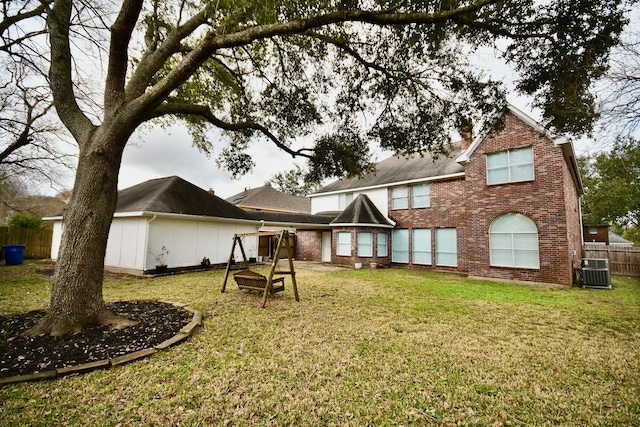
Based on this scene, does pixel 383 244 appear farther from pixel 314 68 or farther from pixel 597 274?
pixel 314 68

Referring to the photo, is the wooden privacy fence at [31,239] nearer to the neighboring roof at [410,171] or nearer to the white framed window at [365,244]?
the neighboring roof at [410,171]

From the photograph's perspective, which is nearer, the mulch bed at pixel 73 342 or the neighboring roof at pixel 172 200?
the mulch bed at pixel 73 342

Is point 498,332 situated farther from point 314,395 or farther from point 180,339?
point 180,339

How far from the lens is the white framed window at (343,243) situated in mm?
16391

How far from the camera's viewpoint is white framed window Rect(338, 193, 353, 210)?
19583 millimetres

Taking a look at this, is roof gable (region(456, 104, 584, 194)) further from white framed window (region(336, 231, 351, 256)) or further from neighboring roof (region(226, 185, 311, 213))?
neighboring roof (region(226, 185, 311, 213))

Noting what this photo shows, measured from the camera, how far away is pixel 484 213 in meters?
12.0

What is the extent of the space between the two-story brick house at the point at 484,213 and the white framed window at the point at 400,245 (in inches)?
2.4

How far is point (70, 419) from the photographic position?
2.46 meters

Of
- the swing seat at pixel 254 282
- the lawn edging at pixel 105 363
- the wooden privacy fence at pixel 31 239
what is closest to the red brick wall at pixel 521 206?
the swing seat at pixel 254 282

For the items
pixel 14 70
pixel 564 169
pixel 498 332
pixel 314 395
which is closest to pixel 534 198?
pixel 564 169

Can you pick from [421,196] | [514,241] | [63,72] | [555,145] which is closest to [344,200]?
[421,196]

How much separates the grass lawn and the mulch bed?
0.39m

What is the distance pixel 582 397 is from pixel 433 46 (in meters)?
6.10
